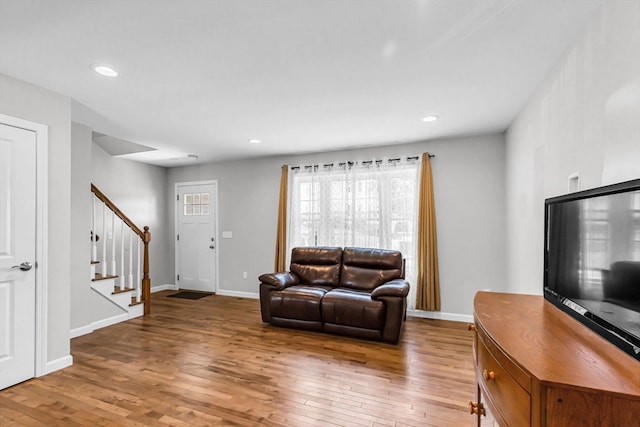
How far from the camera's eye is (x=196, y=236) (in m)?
6.05

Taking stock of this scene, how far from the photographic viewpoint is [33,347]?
2613 mm

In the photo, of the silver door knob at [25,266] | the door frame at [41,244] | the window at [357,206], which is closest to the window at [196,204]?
the window at [357,206]

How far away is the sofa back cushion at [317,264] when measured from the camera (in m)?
4.33

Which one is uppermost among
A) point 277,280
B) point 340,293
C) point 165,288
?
point 277,280

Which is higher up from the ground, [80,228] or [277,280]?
[80,228]

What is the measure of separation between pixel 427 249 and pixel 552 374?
135 inches

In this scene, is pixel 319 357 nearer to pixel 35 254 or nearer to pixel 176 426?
pixel 176 426

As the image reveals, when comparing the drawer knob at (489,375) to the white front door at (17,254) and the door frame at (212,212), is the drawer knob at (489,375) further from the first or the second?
the door frame at (212,212)

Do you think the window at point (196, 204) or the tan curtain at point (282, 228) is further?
the window at point (196, 204)

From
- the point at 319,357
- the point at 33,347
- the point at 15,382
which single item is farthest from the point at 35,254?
the point at 319,357

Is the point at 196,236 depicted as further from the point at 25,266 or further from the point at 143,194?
the point at 25,266

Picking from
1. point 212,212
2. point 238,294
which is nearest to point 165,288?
point 238,294

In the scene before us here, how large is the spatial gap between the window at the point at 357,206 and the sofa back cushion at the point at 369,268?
1.12 feet

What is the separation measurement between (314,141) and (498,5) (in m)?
2.92
